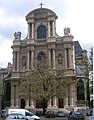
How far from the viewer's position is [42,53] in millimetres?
70125

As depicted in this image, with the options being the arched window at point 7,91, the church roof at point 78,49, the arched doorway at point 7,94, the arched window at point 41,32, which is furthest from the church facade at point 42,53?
the church roof at point 78,49

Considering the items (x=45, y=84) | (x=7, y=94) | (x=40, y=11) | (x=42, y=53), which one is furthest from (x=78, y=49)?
(x=45, y=84)

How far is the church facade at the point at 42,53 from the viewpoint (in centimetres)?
6700

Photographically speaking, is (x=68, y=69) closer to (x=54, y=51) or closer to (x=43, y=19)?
(x=54, y=51)

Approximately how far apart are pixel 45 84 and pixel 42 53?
2153cm

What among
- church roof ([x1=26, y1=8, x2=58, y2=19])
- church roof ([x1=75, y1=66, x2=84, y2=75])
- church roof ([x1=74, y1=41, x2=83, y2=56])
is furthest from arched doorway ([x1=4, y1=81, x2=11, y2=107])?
church roof ([x1=74, y1=41, x2=83, y2=56])

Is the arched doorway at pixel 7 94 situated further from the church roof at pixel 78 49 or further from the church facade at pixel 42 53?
the church roof at pixel 78 49

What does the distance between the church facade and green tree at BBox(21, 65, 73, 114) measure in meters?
13.0

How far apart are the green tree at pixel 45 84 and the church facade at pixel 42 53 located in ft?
42.6

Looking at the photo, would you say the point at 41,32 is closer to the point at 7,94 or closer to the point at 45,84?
the point at 7,94

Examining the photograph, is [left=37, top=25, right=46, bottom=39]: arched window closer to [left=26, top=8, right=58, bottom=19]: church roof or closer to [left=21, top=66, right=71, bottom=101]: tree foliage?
[left=26, top=8, right=58, bottom=19]: church roof

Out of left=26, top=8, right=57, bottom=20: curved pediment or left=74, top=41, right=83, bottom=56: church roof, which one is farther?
left=74, top=41, right=83, bottom=56: church roof

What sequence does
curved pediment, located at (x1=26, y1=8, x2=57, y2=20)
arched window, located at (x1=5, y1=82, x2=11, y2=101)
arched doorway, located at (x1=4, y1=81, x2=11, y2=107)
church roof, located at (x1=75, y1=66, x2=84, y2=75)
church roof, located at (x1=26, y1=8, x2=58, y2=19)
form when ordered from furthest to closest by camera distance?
arched window, located at (x1=5, y1=82, x2=11, y2=101) < arched doorway, located at (x1=4, y1=81, x2=11, y2=107) < curved pediment, located at (x1=26, y1=8, x2=57, y2=20) < church roof, located at (x1=26, y1=8, x2=58, y2=19) < church roof, located at (x1=75, y1=66, x2=84, y2=75)

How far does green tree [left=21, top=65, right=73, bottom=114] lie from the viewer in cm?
4845
